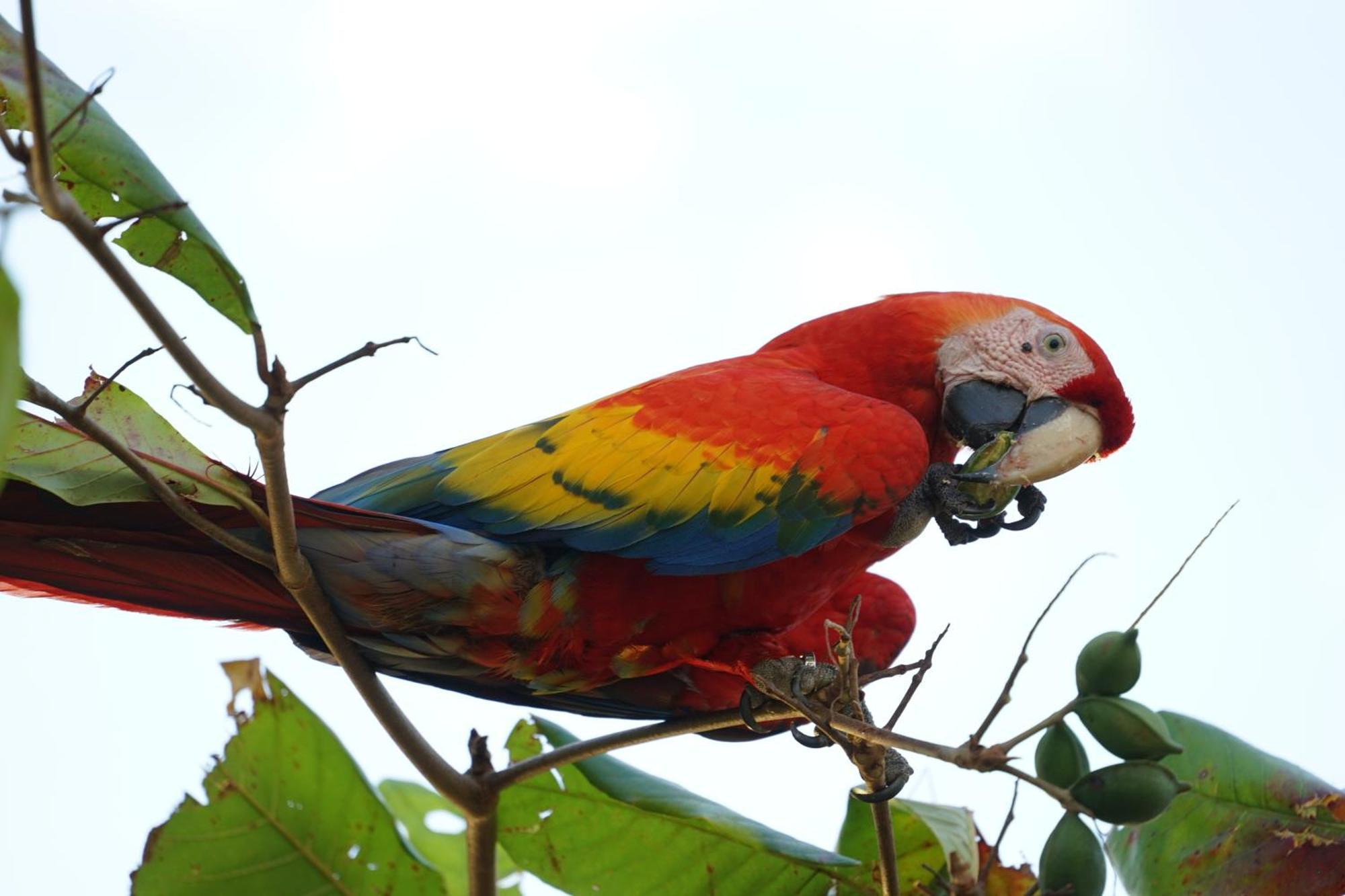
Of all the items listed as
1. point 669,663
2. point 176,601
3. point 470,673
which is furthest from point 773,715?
point 176,601

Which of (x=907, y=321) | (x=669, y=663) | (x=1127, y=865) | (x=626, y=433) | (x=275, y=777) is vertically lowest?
(x=1127, y=865)

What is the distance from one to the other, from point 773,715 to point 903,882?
0.35 meters

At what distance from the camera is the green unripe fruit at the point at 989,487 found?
2438 mm

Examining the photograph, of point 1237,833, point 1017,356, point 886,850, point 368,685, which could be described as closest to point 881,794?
point 886,850

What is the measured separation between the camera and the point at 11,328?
56 centimetres

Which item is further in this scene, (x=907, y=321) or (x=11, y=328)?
(x=907, y=321)

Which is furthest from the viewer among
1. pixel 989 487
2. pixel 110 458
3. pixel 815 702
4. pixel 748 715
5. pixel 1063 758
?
pixel 989 487

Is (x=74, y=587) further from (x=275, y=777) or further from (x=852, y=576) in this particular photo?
(x=852, y=576)

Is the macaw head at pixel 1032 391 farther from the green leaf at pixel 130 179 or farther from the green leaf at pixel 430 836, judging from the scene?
the green leaf at pixel 130 179

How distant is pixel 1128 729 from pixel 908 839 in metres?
0.82

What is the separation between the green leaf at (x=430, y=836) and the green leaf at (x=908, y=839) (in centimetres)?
73

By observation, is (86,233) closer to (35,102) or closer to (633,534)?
(35,102)

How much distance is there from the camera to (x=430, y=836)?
2641mm

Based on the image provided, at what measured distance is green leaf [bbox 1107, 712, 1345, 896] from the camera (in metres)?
1.92
